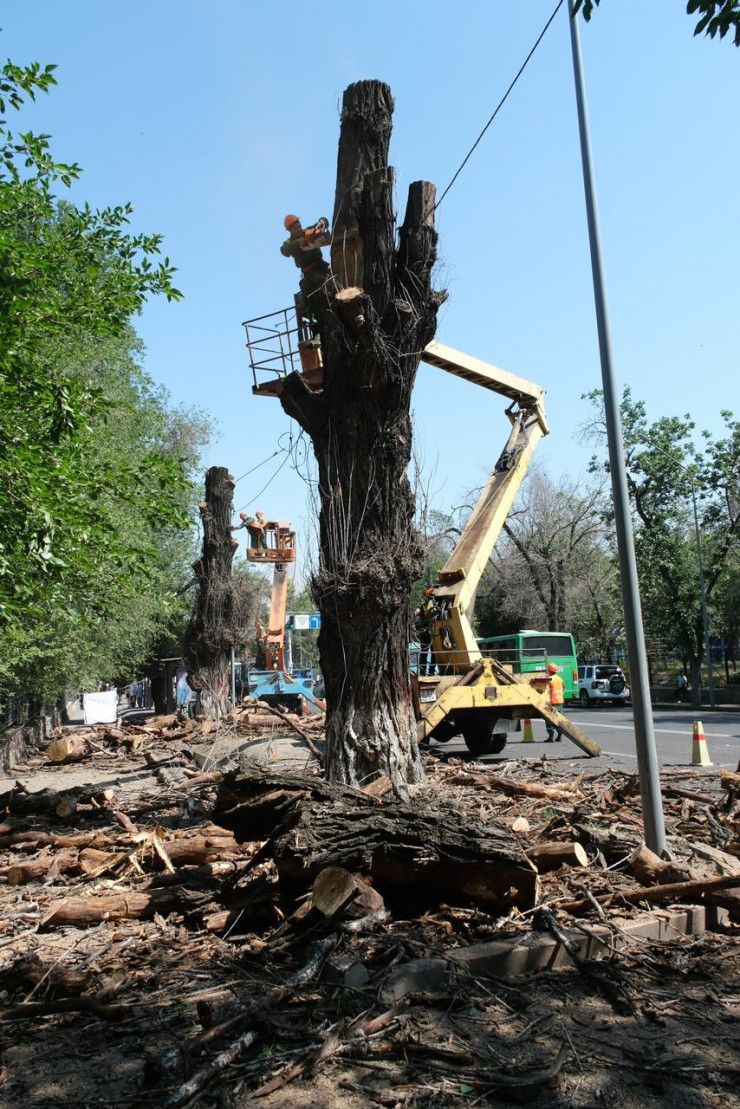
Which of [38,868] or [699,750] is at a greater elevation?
[699,750]

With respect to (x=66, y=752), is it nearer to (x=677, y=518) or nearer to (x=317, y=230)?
(x=317, y=230)

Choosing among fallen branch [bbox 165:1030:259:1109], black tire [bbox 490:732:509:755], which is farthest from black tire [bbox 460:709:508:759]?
fallen branch [bbox 165:1030:259:1109]

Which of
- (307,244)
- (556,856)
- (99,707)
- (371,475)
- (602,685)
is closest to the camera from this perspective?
(556,856)

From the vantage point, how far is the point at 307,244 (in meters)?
8.87

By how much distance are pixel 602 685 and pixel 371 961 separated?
34.9 m

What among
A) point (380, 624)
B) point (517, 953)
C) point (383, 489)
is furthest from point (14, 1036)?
point (383, 489)

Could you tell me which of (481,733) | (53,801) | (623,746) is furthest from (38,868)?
(623,746)

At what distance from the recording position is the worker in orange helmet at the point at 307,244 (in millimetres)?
8781

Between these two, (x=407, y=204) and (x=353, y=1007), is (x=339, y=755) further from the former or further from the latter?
(x=407, y=204)

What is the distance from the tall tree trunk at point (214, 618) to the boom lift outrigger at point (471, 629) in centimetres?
638

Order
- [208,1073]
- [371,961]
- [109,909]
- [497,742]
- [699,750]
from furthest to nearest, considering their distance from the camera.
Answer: [497,742] → [699,750] → [109,909] → [371,961] → [208,1073]

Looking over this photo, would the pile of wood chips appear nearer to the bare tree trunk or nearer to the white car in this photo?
the bare tree trunk

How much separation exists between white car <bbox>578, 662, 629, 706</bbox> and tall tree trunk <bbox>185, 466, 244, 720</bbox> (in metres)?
21.6

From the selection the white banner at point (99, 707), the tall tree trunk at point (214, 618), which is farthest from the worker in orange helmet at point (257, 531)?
the white banner at point (99, 707)
